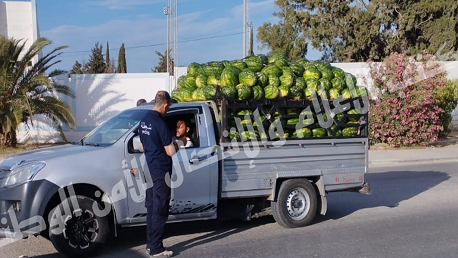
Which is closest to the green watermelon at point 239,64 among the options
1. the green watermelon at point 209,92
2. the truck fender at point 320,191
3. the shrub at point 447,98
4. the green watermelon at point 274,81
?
the green watermelon at point 274,81

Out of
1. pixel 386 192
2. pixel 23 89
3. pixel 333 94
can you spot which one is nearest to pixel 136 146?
pixel 333 94

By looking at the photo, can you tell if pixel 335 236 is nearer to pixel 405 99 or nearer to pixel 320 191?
pixel 320 191

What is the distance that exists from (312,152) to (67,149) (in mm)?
3610

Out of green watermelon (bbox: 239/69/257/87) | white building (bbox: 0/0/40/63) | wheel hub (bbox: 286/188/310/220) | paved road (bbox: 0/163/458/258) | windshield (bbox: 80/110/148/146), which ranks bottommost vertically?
A: paved road (bbox: 0/163/458/258)

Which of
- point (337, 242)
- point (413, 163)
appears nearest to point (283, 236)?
point (337, 242)

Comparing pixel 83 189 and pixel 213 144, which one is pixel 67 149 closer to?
pixel 83 189

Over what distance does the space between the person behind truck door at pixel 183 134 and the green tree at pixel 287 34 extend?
1288 inches

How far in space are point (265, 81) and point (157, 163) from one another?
2.62 metres

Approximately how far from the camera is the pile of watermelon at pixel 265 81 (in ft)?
26.7

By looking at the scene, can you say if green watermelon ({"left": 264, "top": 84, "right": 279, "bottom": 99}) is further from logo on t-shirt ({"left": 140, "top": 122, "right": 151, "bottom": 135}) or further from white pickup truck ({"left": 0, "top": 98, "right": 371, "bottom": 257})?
logo on t-shirt ({"left": 140, "top": 122, "right": 151, "bottom": 135})

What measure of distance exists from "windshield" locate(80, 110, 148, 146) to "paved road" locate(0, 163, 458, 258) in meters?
1.44

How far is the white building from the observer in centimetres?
2723

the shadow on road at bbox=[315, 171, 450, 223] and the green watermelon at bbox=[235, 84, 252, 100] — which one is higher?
the green watermelon at bbox=[235, 84, 252, 100]

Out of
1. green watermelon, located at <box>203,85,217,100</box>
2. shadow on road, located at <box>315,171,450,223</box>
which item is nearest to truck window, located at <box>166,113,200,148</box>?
green watermelon, located at <box>203,85,217,100</box>
